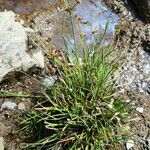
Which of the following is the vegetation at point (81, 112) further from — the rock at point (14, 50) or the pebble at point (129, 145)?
the rock at point (14, 50)

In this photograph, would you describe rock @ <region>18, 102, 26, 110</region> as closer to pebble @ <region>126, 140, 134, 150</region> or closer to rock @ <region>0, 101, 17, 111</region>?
rock @ <region>0, 101, 17, 111</region>

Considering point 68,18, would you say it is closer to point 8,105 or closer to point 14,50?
point 14,50

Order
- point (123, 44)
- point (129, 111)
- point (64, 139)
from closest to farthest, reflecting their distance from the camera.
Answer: point (64, 139) < point (129, 111) < point (123, 44)

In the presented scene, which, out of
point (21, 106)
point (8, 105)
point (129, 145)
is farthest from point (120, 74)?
point (8, 105)

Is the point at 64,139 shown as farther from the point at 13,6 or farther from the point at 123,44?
the point at 13,6

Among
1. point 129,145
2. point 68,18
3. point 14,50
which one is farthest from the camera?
point 68,18

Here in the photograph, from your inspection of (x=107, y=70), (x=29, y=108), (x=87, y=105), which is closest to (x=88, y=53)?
(x=107, y=70)

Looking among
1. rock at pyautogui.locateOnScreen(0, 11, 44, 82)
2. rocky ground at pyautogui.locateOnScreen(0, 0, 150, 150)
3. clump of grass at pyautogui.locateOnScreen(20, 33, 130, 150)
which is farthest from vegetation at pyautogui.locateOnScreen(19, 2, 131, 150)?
rock at pyautogui.locateOnScreen(0, 11, 44, 82)
